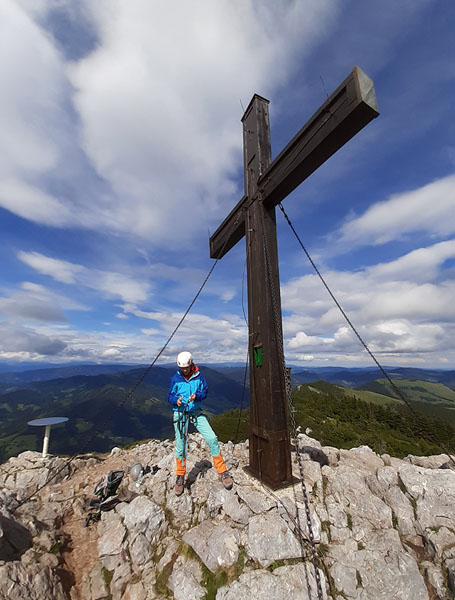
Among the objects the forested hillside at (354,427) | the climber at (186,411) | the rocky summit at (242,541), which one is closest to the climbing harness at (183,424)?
the climber at (186,411)

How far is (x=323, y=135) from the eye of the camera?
500cm

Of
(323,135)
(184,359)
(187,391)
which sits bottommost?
(187,391)

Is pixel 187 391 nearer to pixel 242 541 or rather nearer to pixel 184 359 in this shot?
pixel 184 359

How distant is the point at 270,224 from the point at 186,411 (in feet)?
16.5

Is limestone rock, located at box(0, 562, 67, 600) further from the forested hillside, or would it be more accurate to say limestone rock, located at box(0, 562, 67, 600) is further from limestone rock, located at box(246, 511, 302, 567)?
the forested hillside

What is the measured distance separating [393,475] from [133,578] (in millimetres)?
5666

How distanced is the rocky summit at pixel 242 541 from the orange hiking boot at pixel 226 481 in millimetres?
122

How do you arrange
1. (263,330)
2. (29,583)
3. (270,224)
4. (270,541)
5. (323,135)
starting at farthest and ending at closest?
(270,224) → (263,330) → (323,135) → (270,541) → (29,583)

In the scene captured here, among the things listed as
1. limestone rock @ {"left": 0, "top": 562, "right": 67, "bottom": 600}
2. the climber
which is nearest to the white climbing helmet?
the climber

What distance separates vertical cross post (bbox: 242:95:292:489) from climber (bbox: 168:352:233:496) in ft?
3.25

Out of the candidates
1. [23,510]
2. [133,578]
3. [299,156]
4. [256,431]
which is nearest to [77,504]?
[23,510]

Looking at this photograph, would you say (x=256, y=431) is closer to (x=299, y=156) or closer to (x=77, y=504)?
(x=77, y=504)

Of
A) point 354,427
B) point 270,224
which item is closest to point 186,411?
point 270,224

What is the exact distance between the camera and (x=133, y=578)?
4.82 metres
